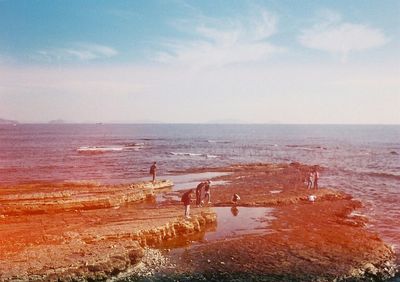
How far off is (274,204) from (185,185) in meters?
14.3

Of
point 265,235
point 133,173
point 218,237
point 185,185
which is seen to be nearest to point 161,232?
point 218,237

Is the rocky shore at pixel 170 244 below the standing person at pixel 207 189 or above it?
below

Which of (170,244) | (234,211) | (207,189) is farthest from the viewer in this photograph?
(207,189)

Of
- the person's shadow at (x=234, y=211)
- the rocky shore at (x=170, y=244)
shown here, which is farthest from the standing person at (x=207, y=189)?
the person's shadow at (x=234, y=211)

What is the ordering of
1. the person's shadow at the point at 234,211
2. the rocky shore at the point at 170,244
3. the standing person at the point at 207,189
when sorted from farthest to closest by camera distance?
the standing person at the point at 207,189, the person's shadow at the point at 234,211, the rocky shore at the point at 170,244

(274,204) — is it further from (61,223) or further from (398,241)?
(61,223)

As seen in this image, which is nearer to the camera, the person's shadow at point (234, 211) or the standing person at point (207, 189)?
the person's shadow at point (234, 211)

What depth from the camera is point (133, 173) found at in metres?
57.0

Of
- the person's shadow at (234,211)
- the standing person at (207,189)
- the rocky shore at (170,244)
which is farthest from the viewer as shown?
the standing person at (207,189)

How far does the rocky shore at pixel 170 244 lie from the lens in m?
17.7

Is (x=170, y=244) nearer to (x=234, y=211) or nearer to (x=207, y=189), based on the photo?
(x=234, y=211)

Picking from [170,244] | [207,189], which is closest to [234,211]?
[207,189]

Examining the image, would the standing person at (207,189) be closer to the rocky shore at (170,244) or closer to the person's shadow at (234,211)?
the rocky shore at (170,244)

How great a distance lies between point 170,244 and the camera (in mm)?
22391
